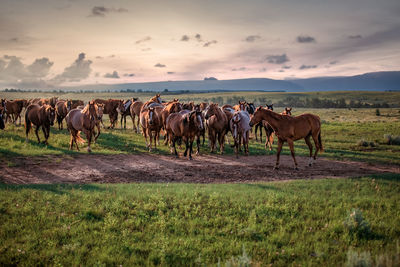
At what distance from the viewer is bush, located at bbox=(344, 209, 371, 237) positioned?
6223mm

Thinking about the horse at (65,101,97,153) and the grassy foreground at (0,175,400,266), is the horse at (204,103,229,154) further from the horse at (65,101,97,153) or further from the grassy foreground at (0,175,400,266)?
the grassy foreground at (0,175,400,266)

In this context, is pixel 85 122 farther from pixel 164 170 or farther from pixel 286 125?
pixel 286 125

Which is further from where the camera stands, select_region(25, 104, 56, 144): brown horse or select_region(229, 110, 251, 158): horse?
select_region(25, 104, 56, 144): brown horse

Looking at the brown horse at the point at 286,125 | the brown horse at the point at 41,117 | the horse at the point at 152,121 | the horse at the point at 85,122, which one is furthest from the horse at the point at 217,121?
the brown horse at the point at 41,117

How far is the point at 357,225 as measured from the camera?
6320 millimetres

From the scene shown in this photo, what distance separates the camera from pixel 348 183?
965cm

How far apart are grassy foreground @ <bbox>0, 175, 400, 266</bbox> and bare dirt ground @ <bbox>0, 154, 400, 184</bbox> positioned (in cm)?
176

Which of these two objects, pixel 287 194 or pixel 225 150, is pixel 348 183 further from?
pixel 225 150

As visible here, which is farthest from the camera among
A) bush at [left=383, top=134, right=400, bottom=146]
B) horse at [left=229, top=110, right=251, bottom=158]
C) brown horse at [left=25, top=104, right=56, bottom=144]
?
bush at [left=383, top=134, right=400, bottom=146]

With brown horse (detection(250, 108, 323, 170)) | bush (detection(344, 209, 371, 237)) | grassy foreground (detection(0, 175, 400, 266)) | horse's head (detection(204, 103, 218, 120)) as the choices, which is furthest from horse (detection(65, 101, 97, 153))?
bush (detection(344, 209, 371, 237))

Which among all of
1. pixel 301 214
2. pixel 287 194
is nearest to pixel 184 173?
pixel 287 194

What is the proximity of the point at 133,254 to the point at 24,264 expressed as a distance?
206 cm

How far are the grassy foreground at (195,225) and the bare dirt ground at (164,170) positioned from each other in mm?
1759

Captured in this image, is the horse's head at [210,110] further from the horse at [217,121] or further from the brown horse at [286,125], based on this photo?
the brown horse at [286,125]
